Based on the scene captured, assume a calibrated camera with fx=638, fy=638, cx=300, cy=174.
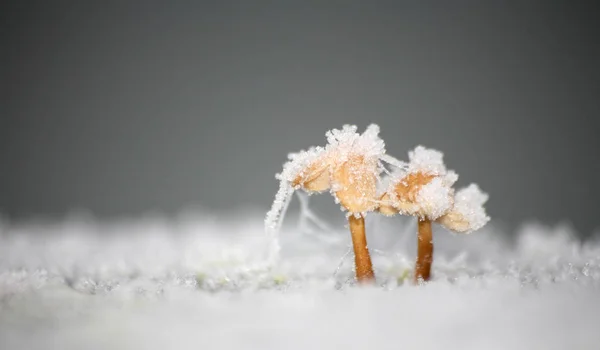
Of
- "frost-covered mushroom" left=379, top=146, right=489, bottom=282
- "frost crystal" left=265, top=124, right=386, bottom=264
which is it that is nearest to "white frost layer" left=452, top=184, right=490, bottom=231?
"frost-covered mushroom" left=379, top=146, right=489, bottom=282

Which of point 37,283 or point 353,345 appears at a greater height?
point 37,283

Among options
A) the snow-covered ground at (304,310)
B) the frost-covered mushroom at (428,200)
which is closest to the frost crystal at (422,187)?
the frost-covered mushroom at (428,200)

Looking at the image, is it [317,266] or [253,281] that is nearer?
[253,281]

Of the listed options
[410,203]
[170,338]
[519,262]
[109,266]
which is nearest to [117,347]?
[170,338]

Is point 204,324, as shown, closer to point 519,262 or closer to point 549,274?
point 549,274

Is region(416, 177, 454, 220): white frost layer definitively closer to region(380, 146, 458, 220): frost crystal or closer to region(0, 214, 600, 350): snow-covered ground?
region(380, 146, 458, 220): frost crystal

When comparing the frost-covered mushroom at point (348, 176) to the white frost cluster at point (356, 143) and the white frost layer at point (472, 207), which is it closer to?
the white frost cluster at point (356, 143)
